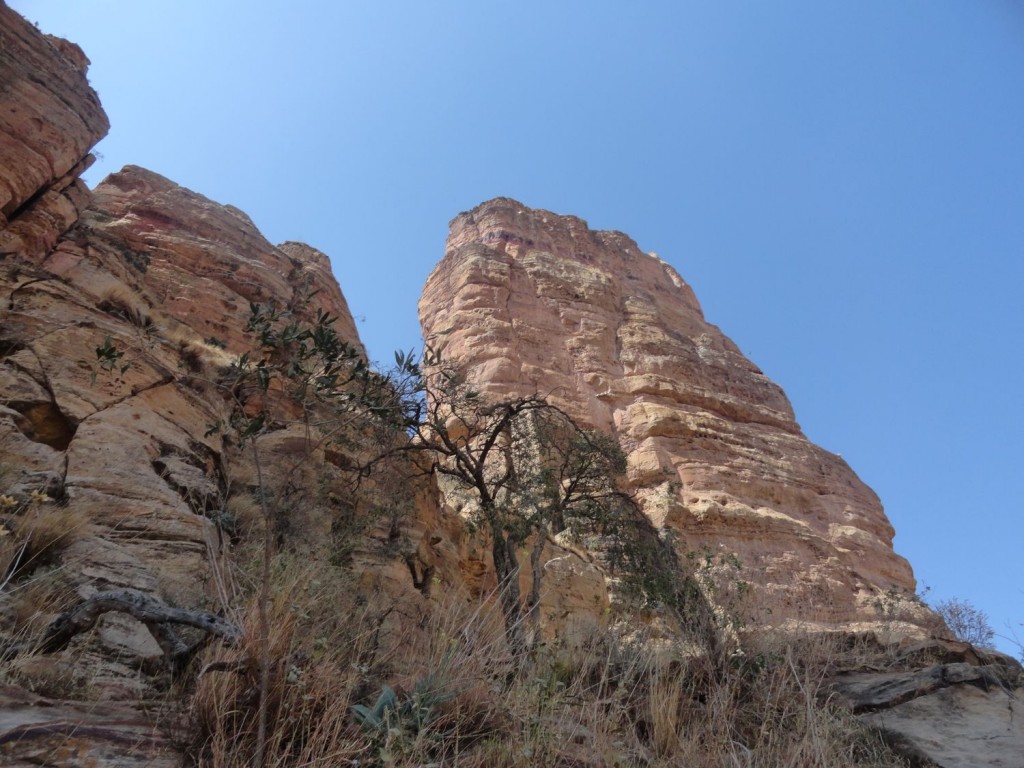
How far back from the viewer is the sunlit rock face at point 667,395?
22.9 metres

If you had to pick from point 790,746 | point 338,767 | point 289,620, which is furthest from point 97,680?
point 790,746

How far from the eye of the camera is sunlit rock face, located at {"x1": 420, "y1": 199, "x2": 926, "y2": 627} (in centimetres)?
2294

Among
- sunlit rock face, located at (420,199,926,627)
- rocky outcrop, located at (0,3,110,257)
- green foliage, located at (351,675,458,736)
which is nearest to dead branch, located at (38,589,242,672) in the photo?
green foliage, located at (351,675,458,736)

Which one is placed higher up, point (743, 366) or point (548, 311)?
point (743, 366)

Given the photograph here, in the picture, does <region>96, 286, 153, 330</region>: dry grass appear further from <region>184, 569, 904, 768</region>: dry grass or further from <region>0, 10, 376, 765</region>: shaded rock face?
<region>184, 569, 904, 768</region>: dry grass

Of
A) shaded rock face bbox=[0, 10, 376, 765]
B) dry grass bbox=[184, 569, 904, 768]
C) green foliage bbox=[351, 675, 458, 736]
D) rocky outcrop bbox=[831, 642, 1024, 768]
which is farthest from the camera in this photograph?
rocky outcrop bbox=[831, 642, 1024, 768]

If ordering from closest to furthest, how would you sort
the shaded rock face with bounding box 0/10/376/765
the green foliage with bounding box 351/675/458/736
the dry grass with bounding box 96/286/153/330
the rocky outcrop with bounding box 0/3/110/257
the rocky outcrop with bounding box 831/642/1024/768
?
the green foliage with bounding box 351/675/458/736
the shaded rock face with bounding box 0/10/376/765
the rocky outcrop with bounding box 831/642/1024/768
the dry grass with bounding box 96/286/153/330
the rocky outcrop with bounding box 0/3/110/257

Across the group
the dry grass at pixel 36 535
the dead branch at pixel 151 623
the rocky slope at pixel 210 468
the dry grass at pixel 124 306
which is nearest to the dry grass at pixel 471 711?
the rocky slope at pixel 210 468

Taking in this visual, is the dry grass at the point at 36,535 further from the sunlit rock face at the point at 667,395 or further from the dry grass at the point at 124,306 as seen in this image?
the sunlit rock face at the point at 667,395

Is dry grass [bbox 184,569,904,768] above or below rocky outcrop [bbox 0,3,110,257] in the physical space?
below

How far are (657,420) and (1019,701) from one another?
71.6ft

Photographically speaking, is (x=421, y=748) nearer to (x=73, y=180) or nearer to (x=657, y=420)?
(x=73, y=180)

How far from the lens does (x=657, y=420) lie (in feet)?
88.6

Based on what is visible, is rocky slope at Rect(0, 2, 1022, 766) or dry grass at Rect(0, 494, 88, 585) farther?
dry grass at Rect(0, 494, 88, 585)
